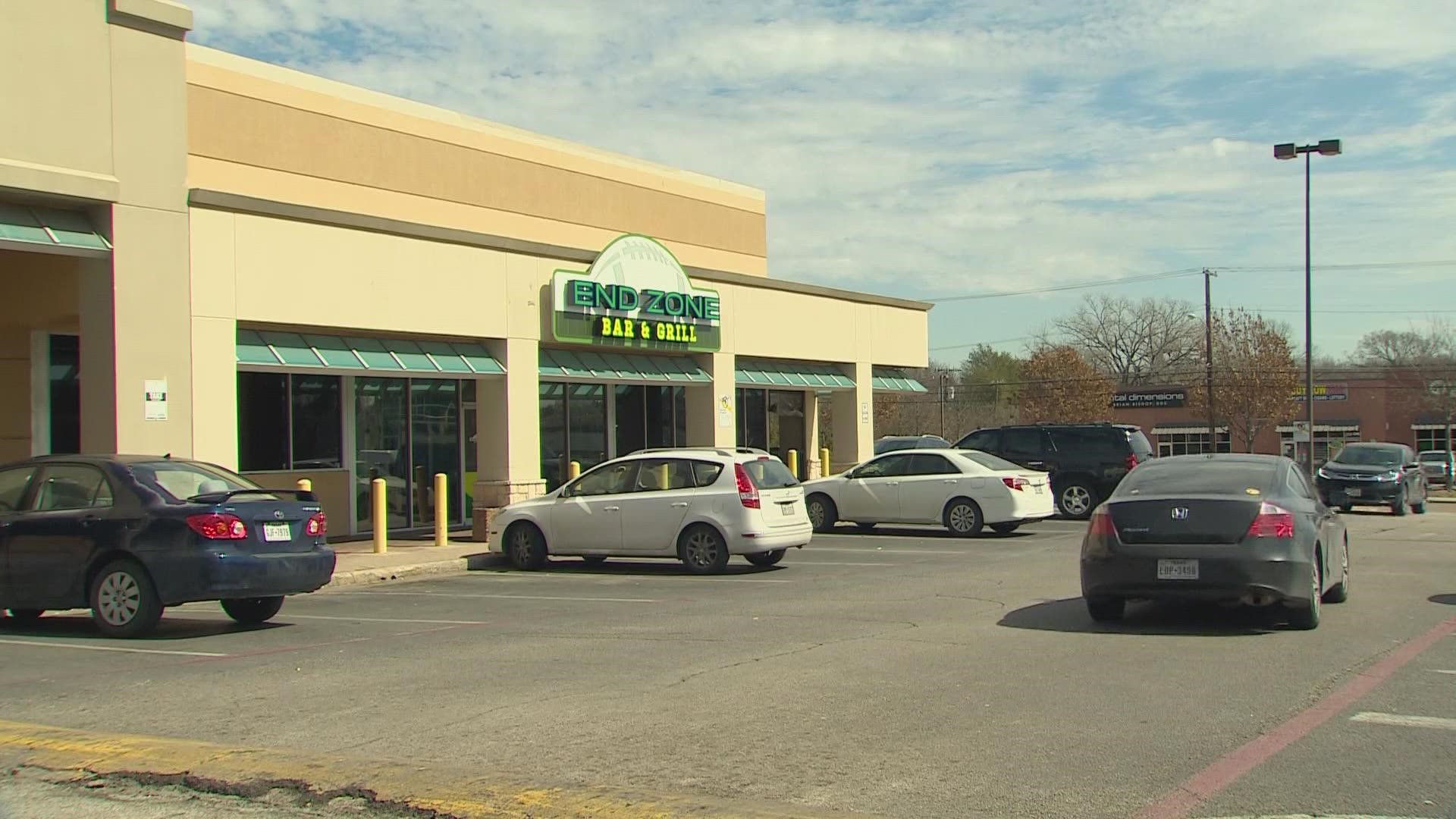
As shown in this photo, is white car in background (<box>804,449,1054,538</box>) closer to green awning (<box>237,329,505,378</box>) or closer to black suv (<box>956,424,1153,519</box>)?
black suv (<box>956,424,1153,519</box>)

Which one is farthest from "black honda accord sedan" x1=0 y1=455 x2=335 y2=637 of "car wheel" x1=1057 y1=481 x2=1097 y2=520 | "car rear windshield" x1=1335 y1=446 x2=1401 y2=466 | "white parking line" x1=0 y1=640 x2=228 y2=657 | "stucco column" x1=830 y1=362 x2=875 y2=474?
"car rear windshield" x1=1335 y1=446 x2=1401 y2=466

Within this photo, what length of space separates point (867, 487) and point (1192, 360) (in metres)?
60.7

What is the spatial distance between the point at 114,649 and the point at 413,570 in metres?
6.99

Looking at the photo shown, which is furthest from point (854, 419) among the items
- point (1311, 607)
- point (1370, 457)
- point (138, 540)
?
point (138, 540)

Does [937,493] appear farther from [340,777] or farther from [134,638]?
[340,777]

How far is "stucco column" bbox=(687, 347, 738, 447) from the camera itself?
26391 mm

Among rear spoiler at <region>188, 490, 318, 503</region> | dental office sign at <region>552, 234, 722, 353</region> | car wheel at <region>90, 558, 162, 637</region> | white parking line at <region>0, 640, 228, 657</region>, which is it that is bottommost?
white parking line at <region>0, 640, 228, 657</region>

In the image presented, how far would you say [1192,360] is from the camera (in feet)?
257

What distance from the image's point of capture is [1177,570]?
34.8 ft

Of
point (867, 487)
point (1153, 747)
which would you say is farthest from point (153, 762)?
point (867, 487)

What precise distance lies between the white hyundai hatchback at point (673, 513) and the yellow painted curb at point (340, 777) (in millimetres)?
10123

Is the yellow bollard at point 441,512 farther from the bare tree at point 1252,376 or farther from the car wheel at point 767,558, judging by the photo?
the bare tree at point 1252,376

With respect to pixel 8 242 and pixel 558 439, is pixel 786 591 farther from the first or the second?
pixel 558 439

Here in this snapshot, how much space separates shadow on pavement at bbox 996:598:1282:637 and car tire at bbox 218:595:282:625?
22.1 feet
